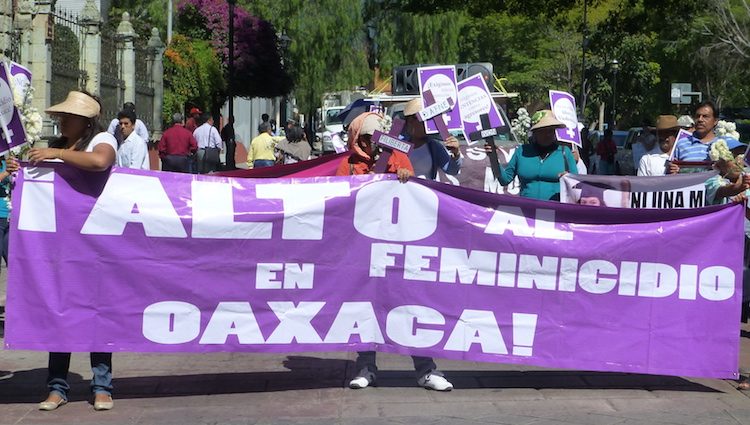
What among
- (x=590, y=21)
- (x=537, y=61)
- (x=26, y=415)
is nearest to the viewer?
(x=26, y=415)

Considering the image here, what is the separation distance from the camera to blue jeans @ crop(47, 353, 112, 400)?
22.1ft

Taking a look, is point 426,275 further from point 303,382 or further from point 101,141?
point 101,141

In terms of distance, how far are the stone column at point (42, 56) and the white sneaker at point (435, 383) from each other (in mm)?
13086

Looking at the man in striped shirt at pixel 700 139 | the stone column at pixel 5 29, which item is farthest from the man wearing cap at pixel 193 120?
the man in striped shirt at pixel 700 139

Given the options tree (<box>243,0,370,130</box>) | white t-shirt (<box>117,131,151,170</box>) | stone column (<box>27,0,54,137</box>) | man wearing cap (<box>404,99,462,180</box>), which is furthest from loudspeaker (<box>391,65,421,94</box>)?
tree (<box>243,0,370,130</box>)

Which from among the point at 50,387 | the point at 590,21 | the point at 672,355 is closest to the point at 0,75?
the point at 50,387

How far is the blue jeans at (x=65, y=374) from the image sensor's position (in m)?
6.74

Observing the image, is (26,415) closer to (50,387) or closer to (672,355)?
(50,387)

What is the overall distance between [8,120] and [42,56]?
12.9 metres

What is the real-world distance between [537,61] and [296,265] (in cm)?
5773

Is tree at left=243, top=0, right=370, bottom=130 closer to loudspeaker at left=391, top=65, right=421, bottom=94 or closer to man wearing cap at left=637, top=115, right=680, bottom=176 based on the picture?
loudspeaker at left=391, top=65, right=421, bottom=94

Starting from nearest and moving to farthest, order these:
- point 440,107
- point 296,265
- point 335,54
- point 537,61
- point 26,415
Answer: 1. point 26,415
2. point 296,265
3. point 440,107
4. point 335,54
5. point 537,61

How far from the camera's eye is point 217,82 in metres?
35.1

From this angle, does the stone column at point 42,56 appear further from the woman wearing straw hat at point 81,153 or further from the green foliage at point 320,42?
the green foliage at point 320,42
